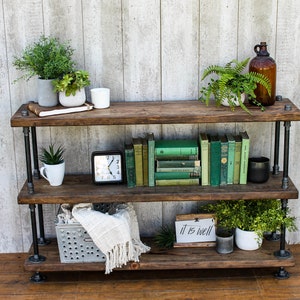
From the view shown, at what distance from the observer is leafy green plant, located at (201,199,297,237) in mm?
3109

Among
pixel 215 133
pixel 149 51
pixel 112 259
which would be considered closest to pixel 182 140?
pixel 215 133

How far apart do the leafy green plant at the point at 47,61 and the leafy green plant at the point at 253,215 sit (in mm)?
1017

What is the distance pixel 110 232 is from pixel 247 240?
69cm

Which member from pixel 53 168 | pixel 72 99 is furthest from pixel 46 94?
pixel 53 168

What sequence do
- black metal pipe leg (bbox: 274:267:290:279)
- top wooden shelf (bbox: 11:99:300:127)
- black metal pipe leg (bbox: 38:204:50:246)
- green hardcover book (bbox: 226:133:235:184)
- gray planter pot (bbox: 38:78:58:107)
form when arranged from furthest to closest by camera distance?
1. black metal pipe leg (bbox: 38:204:50:246)
2. black metal pipe leg (bbox: 274:267:290:279)
3. green hardcover book (bbox: 226:133:235:184)
4. gray planter pot (bbox: 38:78:58:107)
5. top wooden shelf (bbox: 11:99:300:127)

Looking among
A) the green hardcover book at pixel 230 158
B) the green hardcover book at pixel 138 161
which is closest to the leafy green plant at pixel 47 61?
the green hardcover book at pixel 138 161

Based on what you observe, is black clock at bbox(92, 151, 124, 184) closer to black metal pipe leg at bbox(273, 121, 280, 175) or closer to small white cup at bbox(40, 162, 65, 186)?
small white cup at bbox(40, 162, 65, 186)

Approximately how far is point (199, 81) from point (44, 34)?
0.79 m

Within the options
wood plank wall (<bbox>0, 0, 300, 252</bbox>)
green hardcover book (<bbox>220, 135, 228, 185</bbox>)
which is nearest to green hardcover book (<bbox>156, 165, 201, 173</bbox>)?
green hardcover book (<bbox>220, 135, 228, 185</bbox>)

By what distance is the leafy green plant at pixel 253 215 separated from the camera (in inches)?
122

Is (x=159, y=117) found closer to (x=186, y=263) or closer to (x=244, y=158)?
(x=244, y=158)

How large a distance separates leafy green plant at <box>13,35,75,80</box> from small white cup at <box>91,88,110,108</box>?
159 millimetres

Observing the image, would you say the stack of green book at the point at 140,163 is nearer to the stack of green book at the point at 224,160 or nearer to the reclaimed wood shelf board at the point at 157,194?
the reclaimed wood shelf board at the point at 157,194

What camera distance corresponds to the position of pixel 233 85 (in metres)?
2.95
